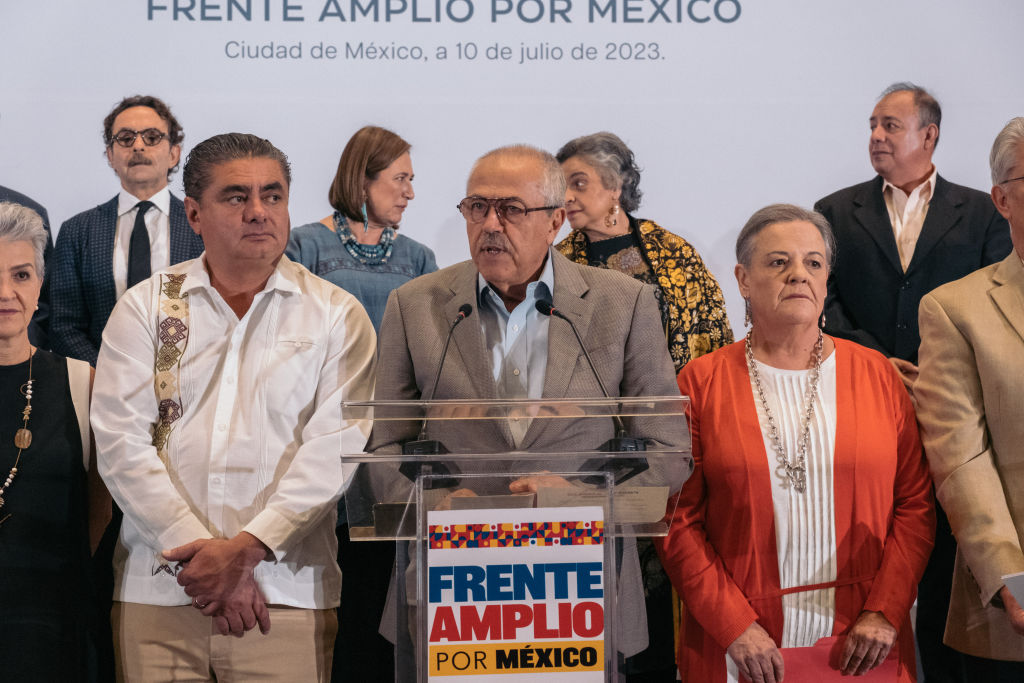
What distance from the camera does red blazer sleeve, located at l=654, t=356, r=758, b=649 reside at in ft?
8.52

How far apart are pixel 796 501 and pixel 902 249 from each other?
1.33 m

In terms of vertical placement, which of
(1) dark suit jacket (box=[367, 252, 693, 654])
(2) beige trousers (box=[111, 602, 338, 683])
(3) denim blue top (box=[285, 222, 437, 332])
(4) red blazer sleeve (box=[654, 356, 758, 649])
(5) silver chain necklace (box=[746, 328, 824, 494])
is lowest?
(2) beige trousers (box=[111, 602, 338, 683])

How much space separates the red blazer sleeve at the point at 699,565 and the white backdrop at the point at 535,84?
1.12 metres

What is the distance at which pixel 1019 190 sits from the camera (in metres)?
2.73

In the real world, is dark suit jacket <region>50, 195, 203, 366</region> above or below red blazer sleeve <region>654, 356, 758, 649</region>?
above

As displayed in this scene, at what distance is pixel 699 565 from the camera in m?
2.67

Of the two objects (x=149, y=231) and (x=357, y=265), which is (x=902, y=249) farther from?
(x=149, y=231)

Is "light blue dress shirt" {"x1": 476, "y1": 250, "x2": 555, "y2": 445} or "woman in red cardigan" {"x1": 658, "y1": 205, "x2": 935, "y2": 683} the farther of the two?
"light blue dress shirt" {"x1": 476, "y1": 250, "x2": 555, "y2": 445}

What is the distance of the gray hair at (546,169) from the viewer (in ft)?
9.47

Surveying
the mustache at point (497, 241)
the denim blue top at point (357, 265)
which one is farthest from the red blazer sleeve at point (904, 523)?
the denim blue top at point (357, 265)

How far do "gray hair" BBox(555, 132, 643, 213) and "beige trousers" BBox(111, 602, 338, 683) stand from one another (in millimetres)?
1799

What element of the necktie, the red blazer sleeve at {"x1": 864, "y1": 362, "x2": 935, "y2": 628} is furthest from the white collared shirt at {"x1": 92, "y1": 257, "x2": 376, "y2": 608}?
the red blazer sleeve at {"x1": 864, "y1": 362, "x2": 935, "y2": 628}

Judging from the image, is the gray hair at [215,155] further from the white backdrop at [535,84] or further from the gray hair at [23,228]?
the white backdrop at [535,84]

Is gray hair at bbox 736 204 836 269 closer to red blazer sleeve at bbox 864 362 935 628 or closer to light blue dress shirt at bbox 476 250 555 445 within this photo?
red blazer sleeve at bbox 864 362 935 628
